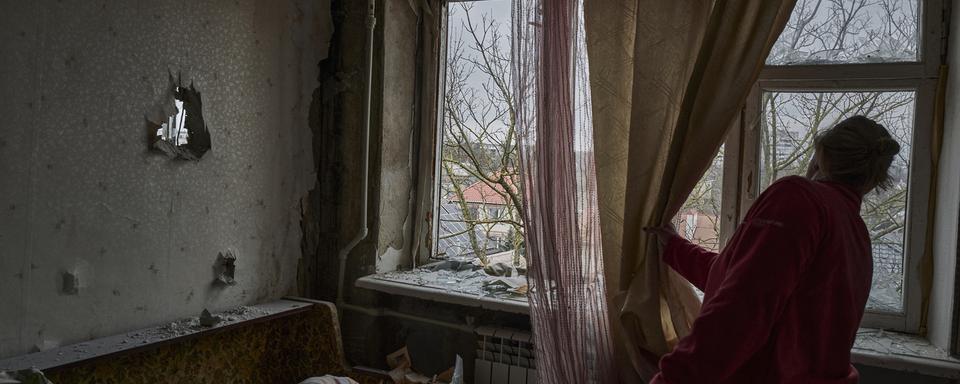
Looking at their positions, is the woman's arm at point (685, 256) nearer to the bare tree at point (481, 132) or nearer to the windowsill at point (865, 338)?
the windowsill at point (865, 338)

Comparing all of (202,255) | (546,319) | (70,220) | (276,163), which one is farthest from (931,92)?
(70,220)

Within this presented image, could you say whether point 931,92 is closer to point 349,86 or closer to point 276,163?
point 349,86

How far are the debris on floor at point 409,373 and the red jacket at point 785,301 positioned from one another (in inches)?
35.1

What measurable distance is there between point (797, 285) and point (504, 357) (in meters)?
1.09

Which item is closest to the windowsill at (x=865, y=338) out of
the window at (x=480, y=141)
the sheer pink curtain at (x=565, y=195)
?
the sheer pink curtain at (x=565, y=195)

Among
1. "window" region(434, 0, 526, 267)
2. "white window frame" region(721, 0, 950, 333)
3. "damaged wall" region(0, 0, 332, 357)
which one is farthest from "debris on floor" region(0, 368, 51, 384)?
"white window frame" region(721, 0, 950, 333)

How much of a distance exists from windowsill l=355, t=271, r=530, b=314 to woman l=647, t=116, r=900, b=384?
0.84 metres

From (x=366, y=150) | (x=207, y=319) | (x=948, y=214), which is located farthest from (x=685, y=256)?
(x=207, y=319)

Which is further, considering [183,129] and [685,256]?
[183,129]

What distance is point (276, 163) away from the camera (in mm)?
2166

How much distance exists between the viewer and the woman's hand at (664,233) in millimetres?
1587

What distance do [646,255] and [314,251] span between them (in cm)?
140

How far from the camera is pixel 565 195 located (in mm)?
1729

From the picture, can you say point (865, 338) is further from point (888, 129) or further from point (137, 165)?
point (137, 165)
